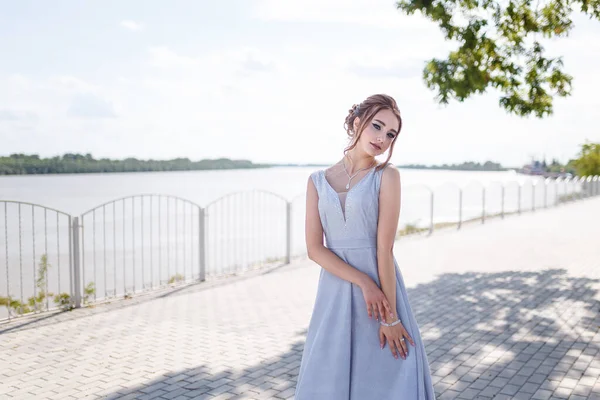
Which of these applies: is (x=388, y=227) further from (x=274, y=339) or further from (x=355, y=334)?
(x=274, y=339)

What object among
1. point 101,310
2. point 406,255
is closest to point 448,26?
point 406,255

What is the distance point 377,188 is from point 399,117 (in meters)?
0.32

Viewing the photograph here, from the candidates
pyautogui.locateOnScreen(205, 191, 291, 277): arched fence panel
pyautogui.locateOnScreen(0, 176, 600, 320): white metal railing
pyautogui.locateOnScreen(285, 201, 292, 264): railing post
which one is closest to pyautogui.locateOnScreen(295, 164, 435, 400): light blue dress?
pyautogui.locateOnScreen(0, 176, 600, 320): white metal railing

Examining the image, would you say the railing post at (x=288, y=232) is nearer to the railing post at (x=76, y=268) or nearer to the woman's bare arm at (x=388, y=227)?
the railing post at (x=76, y=268)

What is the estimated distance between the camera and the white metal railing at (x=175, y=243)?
25.9 feet

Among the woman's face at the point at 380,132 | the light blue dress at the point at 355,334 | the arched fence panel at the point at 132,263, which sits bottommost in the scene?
the arched fence panel at the point at 132,263

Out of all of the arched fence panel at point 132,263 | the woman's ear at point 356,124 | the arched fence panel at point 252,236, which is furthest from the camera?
the arched fence panel at point 252,236

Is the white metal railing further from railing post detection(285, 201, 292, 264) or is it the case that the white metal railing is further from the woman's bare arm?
the woman's bare arm

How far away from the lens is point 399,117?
8.23 feet

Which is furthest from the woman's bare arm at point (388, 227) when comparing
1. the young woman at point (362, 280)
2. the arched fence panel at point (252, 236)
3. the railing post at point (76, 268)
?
the arched fence panel at point (252, 236)

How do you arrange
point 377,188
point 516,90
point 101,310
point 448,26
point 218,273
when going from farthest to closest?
point 516,90
point 448,26
point 218,273
point 101,310
point 377,188

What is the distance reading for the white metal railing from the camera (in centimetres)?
789

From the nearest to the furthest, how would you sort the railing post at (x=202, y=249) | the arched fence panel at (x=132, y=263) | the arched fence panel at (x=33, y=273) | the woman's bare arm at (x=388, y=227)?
the woman's bare arm at (x=388, y=227) → the arched fence panel at (x=33, y=273) → the arched fence panel at (x=132, y=263) → the railing post at (x=202, y=249)

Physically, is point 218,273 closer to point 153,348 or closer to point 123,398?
point 153,348
